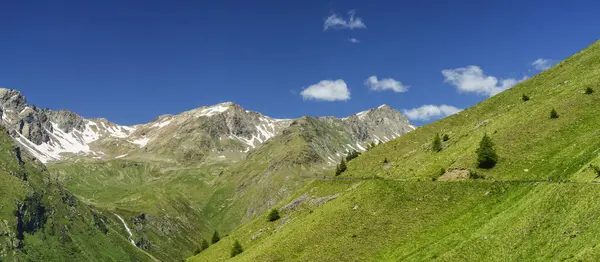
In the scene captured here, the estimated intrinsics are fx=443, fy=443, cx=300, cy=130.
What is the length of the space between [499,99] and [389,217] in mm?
58351

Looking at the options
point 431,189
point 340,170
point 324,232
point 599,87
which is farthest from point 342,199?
point 599,87

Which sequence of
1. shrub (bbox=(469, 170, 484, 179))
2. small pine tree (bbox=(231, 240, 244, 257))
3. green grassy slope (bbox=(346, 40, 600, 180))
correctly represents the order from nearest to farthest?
1. green grassy slope (bbox=(346, 40, 600, 180))
2. shrub (bbox=(469, 170, 484, 179))
3. small pine tree (bbox=(231, 240, 244, 257))

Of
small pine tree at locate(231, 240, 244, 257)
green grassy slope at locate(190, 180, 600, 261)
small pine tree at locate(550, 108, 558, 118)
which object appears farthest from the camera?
small pine tree at locate(231, 240, 244, 257)

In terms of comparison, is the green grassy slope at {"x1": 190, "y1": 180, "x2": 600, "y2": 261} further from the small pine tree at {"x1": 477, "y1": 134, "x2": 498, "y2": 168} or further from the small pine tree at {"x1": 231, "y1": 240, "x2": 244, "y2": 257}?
the small pine tree at {"x1": 477, "y1": 134, "x2": 498, "y2": 168}

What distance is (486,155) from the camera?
64625 millimetres

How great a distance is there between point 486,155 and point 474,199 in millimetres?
8955

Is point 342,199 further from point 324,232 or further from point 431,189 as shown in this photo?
point 431,189

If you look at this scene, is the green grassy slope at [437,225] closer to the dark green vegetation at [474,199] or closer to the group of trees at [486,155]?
the dark green vegetation at [474,199]

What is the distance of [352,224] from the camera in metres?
66.9

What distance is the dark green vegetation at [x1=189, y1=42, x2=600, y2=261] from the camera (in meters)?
40.8

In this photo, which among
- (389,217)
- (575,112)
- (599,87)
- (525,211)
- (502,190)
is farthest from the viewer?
(599,87)

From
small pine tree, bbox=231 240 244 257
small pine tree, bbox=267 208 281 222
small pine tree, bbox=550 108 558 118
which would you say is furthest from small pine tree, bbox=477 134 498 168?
small pine tree, bbox=231 240 244 257

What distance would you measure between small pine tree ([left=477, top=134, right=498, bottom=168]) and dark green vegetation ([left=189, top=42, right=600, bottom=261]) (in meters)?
0.95

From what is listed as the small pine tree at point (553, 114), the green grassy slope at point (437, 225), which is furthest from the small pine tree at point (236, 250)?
the small pine tree at point (553, 114)
